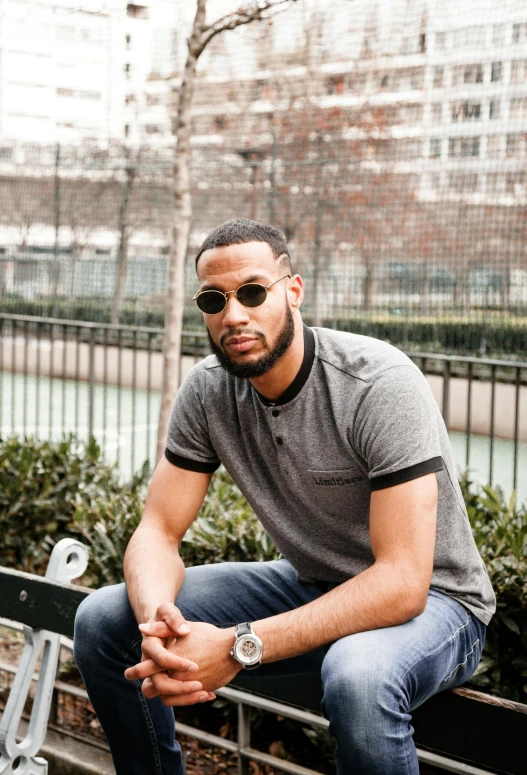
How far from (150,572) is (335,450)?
0.59 m

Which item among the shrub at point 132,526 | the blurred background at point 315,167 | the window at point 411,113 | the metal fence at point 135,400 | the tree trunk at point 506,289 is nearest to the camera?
the shrub at point 132,526

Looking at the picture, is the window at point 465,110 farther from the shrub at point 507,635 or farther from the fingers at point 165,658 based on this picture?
the fingers at point 165,658

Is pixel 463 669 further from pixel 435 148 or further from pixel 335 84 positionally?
pixel 335 84

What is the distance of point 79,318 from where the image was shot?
1293cm

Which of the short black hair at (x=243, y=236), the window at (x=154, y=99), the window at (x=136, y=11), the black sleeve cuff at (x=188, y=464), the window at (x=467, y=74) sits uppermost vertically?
the window at (x=154, y=99)

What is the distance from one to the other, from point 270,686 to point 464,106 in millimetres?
6395

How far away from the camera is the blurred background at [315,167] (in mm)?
7129

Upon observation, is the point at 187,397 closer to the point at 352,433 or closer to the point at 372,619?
the point at 352,433

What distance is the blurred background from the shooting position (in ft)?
23.4

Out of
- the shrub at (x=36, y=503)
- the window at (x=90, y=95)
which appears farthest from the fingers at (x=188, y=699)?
the window at (x=90, y=95)

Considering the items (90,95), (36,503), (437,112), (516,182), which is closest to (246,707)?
(36,503)

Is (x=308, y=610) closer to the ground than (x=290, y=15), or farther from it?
closer to the ground

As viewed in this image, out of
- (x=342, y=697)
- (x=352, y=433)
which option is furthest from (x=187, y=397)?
(x=342, y=697)

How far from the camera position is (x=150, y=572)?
2.37m
